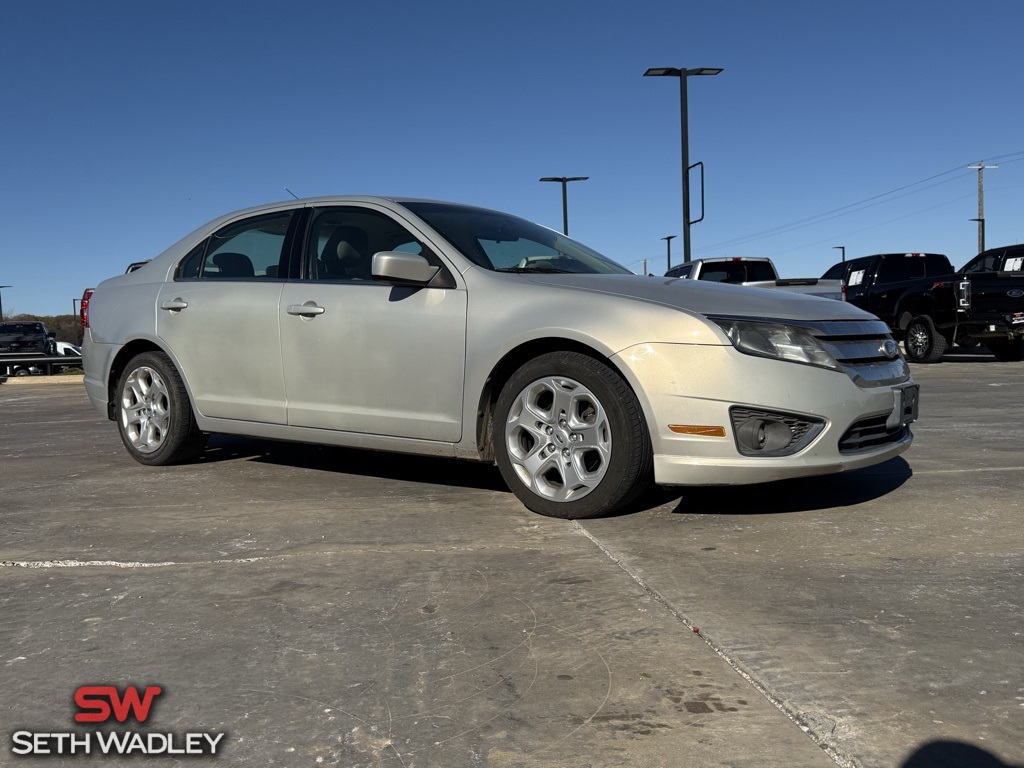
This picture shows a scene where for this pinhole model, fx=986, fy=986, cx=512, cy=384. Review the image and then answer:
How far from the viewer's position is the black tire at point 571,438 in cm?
407

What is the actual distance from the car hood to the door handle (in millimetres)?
1142

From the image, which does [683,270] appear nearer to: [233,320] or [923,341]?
[923,341]

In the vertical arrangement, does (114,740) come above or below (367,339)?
below

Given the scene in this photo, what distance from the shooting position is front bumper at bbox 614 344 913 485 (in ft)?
12.9

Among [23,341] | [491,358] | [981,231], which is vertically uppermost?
[981,231]

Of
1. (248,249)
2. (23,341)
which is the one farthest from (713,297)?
(23,341)

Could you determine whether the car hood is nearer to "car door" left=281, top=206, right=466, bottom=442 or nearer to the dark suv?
"car door" left=281, top=206, right=466, bottom=442

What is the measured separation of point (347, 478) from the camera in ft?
17.8

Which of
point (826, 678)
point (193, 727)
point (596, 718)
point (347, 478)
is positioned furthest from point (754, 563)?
point (347, 478)

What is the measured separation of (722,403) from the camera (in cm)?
394

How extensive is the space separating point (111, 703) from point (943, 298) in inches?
606

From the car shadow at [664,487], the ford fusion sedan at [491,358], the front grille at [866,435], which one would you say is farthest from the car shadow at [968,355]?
the ford fusion sedan at [491,358]

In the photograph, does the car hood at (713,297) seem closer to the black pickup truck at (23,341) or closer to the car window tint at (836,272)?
the car window tint at (836,272)

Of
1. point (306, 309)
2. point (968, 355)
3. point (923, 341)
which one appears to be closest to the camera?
point (306, 309)
